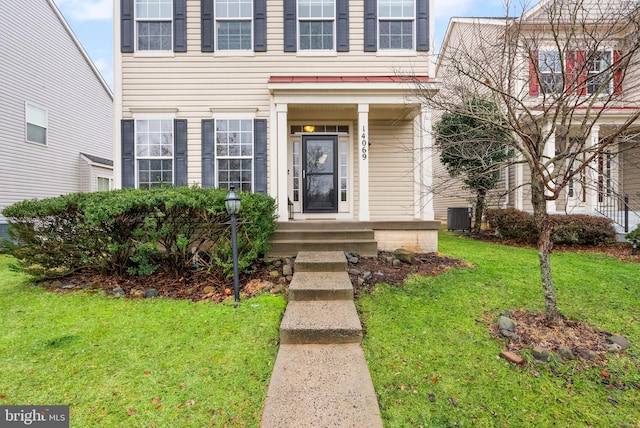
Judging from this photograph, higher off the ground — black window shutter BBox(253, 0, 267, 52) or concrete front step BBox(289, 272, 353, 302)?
black window shutter BBox(253, 0, 267, 52)

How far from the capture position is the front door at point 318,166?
283 inches

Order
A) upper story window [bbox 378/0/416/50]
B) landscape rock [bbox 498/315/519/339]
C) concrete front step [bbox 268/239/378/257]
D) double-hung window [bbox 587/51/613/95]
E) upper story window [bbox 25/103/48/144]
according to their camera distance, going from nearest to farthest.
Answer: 1. double-hung window [bbox 587/51/613/95]
2. landscape rock [bbox 498/315/519/339]
3. concrete front step [bbox 268/239/378/257]
4. upper story window [bbox 378/0/416/50]
5. upper story window [bbox 25/103/48/144]

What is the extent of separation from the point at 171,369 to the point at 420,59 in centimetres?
726

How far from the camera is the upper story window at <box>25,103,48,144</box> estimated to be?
967cm

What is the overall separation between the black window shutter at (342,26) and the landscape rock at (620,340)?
6547mm

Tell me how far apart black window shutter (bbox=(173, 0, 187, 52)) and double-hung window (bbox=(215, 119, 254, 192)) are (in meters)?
1.81

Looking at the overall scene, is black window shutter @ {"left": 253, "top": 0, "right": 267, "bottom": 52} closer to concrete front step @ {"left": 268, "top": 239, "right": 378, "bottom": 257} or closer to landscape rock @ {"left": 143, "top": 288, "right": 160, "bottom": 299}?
concrete front step @ {"left": 268, "top": 239, "right": 378, "bottom": 257}

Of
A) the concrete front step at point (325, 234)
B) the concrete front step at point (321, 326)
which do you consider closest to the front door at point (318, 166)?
the concrete front step at point (325, 234)

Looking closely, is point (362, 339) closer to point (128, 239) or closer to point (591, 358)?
point (591, 358)

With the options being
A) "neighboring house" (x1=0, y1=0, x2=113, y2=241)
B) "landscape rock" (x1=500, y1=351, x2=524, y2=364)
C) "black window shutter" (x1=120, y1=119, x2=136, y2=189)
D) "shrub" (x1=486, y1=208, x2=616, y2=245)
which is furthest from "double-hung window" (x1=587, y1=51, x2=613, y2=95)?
"neighboring house" (x1=0, y1=0, x2=113, y2=241)

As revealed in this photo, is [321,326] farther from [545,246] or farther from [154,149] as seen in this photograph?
[154,149]

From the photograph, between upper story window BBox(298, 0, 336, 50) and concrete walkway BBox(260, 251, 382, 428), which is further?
Result: upper story window BBox(298, 0, 336, 50)

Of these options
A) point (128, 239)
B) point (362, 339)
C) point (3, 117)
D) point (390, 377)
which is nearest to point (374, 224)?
point (362, 339)

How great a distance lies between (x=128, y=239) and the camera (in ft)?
14.3
